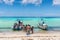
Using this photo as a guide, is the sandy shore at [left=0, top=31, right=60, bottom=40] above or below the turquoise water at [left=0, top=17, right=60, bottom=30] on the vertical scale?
below

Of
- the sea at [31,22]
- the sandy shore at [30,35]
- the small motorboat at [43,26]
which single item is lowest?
the sandy shore at [30,35]

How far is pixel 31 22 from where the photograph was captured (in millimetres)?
1609

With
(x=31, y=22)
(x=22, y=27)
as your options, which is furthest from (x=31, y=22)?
(x=22, y=27)

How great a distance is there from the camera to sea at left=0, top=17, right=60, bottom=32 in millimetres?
1602

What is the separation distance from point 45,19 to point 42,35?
0.17 m

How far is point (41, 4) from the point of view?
162 cm

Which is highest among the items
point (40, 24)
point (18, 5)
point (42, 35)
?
point (18, 5)

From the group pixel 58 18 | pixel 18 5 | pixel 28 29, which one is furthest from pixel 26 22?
pixel 58 18

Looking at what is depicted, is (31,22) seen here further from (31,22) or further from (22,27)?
(22,27)

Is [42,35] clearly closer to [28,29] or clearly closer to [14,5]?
[28,29]

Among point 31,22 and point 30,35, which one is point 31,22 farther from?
point 30,35

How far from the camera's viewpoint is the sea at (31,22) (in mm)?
1602

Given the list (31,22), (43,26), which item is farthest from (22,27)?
(43,26)

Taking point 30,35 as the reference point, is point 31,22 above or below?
above
